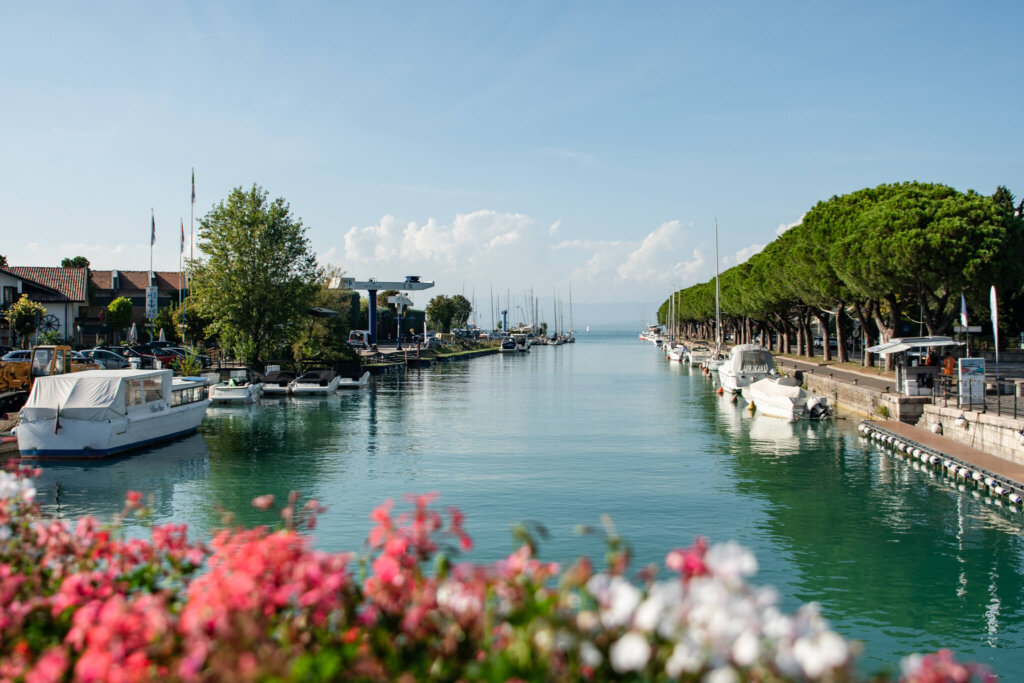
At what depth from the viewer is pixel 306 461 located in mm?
29594

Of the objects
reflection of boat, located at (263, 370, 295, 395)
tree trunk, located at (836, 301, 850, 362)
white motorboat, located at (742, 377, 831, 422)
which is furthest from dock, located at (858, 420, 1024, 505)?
reflection of boat, located at (263, 370, 295, 395)

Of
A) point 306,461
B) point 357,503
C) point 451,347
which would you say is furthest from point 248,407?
point 451,347

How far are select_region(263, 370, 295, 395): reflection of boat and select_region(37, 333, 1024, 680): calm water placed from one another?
8917 mm

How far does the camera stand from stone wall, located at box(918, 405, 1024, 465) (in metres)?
25.3

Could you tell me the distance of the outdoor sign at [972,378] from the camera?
29016mm

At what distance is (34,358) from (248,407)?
14.0 meters

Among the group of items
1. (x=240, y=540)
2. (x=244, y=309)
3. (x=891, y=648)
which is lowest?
(x=891, y=648)

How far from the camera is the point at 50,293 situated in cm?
7056

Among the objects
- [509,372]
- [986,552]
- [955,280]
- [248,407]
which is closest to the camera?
[986,552]

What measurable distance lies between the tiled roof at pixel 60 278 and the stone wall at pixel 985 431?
69326 mm

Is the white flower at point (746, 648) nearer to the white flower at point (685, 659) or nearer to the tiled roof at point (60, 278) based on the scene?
the white flower at point (685, 659)

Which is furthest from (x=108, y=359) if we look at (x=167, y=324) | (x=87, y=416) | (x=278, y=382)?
(x=167, y=324)

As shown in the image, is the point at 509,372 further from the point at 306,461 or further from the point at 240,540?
the point at 240,540

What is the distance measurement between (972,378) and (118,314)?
7407cm
